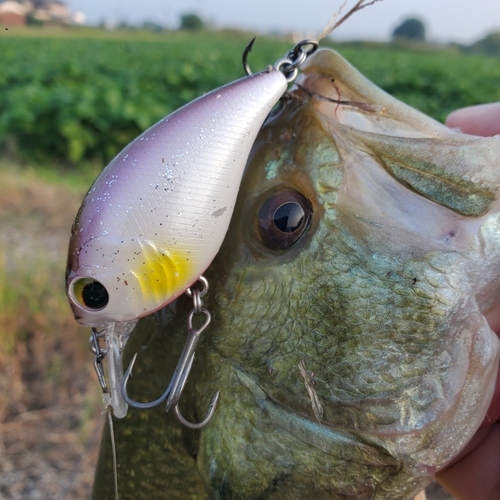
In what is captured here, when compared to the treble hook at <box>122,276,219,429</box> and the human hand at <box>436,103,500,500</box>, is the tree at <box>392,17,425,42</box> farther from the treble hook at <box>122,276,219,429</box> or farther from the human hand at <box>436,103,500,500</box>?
the treble hook at <box>122,276,219,429</box>

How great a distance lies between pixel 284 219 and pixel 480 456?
1.25 metres

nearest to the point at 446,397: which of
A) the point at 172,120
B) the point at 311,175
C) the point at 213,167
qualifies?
the point at 311,175

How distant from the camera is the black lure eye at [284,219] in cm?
89

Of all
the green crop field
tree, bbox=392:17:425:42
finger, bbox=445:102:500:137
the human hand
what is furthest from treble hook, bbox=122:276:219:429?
tree, bbox=392:17:425:42

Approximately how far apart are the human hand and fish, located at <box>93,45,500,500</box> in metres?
0.82

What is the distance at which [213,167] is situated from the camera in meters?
0.85

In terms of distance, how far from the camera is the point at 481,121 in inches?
65.3

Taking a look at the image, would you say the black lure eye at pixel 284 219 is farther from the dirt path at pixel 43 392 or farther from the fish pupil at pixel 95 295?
the dirt path at pixel 43 392

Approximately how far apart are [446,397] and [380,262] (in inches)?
10.2

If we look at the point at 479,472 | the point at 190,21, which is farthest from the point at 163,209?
the point at 190,21

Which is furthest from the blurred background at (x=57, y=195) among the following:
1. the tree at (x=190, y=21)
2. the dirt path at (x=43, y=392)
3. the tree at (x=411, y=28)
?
the tree at (x=411, y=28)

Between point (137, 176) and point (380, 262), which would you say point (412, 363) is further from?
point (137, 176)

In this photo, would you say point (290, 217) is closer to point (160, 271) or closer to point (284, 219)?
point (284, 219)

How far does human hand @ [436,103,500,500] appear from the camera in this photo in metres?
1.55
